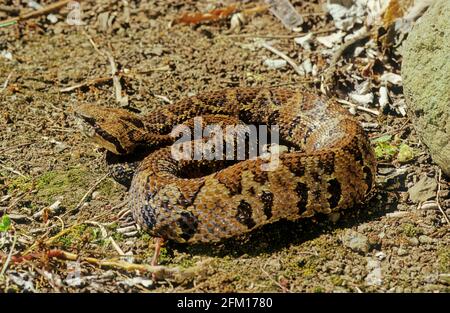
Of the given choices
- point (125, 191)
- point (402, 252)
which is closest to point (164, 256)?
point (125, 191)

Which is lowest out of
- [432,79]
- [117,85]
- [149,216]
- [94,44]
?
[149,216]

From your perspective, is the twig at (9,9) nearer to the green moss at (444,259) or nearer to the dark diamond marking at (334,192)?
the dark diamond marking at (334,192)

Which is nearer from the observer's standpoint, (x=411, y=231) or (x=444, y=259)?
(x=444, y=259)

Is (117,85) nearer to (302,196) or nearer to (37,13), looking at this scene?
(37,13)

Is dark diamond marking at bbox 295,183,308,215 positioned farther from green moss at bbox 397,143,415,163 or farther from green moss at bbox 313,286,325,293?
green moss at bbox 397,143,415,163

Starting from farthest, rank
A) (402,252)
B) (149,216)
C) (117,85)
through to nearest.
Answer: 1. (117,85)
2. (149,216)
3. (402,252)
